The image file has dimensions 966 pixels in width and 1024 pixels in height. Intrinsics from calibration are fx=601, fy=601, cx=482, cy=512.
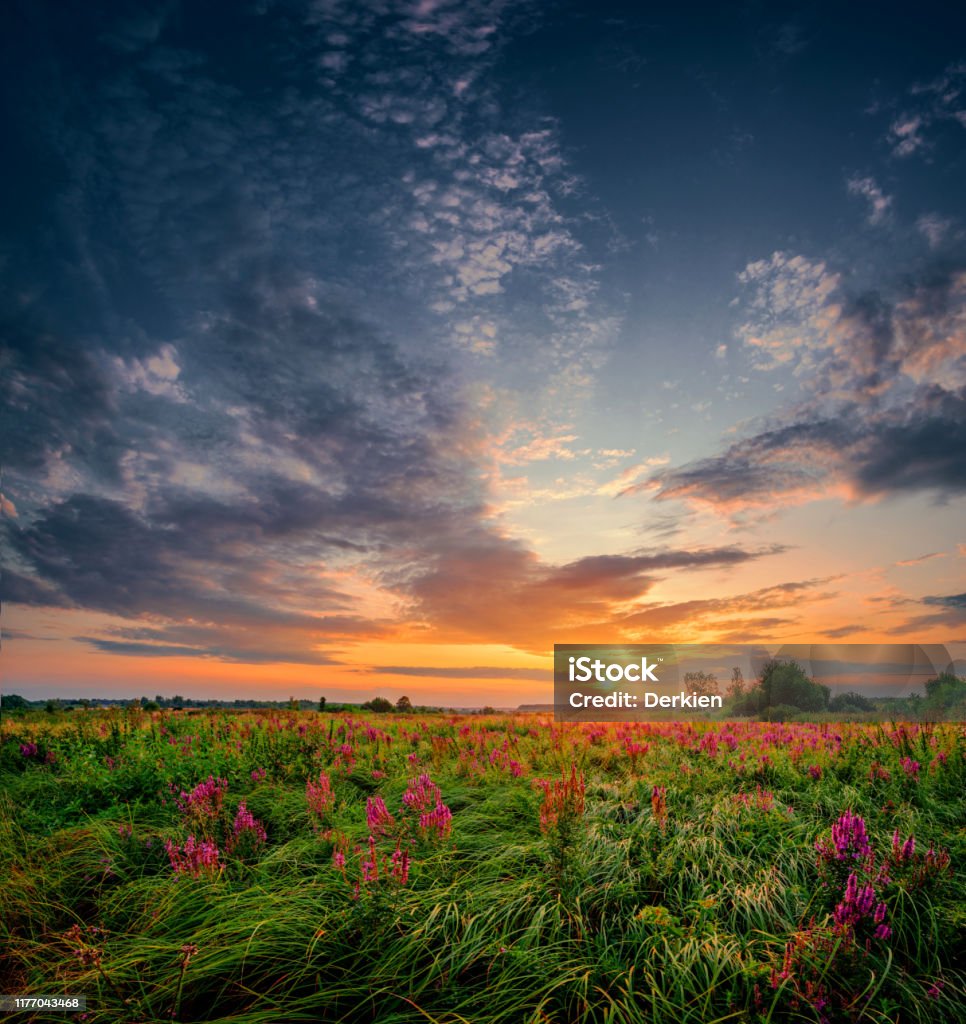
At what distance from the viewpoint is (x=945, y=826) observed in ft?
18.2

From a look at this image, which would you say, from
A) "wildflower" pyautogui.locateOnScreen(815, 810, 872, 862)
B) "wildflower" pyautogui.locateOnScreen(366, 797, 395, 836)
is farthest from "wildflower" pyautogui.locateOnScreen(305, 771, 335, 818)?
"wildflower" pyautogui.locateOnScreen(815, 810, 872, 862)

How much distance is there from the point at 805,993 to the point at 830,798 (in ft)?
11.9

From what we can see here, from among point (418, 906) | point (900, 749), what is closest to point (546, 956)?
point (418, 906)

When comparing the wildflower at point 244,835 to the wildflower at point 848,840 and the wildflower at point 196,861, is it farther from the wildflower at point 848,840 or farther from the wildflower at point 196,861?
the wildflower at point 848,840

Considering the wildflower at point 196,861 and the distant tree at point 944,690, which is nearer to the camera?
the wildflower at point 196,861

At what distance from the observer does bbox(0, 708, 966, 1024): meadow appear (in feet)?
10.2

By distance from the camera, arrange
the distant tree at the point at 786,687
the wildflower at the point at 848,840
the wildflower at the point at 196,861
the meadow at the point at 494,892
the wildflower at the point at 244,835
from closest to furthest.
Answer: the meadow at the point at 494,892
the wildflower at the point at 848,840
the wildflower at the point at 196,861
the wildflower at the point at 244,835
the distant tree at the point at 786,687

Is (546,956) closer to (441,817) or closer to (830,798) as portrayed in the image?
(441,817)

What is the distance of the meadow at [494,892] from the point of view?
3105 mm

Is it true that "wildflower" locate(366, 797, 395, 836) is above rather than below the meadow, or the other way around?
above

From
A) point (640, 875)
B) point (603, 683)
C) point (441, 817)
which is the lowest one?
point (640, 875)

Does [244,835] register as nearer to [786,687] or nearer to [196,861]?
[196,861]

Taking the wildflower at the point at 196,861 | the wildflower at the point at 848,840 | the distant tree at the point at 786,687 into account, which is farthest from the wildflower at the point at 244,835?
the distant tree at the point at 786,687

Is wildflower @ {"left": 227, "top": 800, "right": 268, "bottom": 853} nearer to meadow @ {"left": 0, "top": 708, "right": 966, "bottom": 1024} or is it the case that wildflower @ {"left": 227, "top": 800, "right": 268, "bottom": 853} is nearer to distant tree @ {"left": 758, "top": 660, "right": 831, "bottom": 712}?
meadow @ {"left": 0, "top": 708, "right": 966, "bottom": 1024}
